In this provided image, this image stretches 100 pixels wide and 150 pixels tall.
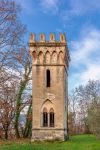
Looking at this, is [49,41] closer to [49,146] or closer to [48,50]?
[48,50]

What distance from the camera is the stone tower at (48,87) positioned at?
34606 mm

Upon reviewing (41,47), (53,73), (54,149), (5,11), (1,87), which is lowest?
(54,149)

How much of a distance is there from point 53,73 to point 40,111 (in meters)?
A: 3.76

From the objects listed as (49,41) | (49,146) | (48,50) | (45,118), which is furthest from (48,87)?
(49,146)

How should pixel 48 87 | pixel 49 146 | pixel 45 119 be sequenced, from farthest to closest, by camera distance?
pixel 48 87, pixel 45 119, pixel 49 146

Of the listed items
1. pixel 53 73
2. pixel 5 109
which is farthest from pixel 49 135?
pixel 5 109

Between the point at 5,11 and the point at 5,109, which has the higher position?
the point at 5,11

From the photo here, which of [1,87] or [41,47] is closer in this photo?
[1,87]

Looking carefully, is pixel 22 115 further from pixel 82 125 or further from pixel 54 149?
pixel 82 125

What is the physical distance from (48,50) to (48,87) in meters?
3.53

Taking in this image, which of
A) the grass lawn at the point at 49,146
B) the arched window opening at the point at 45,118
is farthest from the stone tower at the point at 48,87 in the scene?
the grass lawn at the point at 49,146

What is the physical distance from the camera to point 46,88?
1390 inches

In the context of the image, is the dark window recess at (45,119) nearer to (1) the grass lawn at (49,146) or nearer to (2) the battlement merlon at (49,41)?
(1) the grass lawn at (49,146)

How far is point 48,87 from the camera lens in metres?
35.4
